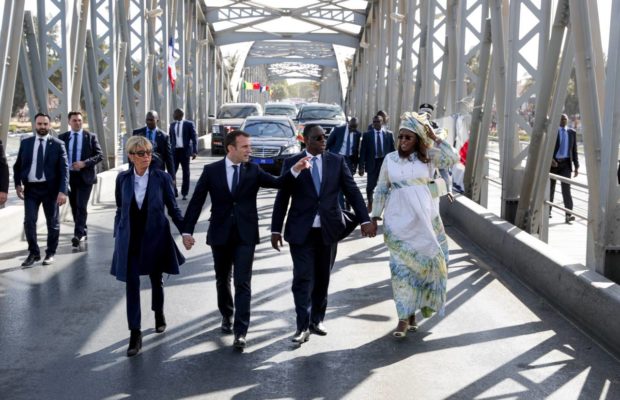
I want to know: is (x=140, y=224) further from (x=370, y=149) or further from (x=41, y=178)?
(x=370, y=149)

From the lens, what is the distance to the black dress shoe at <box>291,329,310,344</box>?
6809mm

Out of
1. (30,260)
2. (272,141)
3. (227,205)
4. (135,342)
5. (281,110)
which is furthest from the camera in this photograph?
(281,110)

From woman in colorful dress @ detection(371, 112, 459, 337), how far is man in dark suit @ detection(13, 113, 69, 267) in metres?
4.35

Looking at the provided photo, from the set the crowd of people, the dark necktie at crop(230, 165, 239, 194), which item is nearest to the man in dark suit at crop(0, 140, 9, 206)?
the crowd of people

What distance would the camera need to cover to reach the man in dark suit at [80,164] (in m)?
11.7

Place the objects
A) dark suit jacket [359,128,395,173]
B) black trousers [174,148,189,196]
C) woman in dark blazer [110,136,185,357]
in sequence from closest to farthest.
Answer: woman in dark blazer [110,136,185,357], dark suit jacket [359,128,395,173], black trousers [174,148,189,196]

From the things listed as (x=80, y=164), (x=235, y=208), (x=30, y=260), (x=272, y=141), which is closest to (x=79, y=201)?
(x=80, y=164)

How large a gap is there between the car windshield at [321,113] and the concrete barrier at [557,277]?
72.3 feet

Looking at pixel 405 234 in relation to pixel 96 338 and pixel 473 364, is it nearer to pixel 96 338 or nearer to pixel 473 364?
pixel 473 364

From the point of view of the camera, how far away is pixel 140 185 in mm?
6836

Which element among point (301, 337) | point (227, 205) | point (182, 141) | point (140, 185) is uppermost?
point (140, 185)

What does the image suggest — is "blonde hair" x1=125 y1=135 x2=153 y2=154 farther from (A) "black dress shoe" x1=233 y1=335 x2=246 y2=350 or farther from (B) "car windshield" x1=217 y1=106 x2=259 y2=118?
(B) "car windshield" x1=217 y1=106 x2=259 y2=118

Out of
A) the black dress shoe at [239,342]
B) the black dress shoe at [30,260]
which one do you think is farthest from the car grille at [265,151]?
the black dress shoe at [239,342]

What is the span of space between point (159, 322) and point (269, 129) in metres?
17.6
